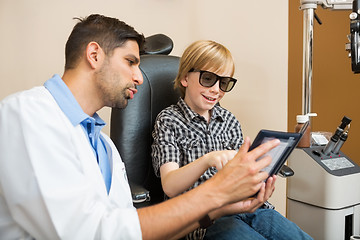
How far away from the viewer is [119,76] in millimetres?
1100

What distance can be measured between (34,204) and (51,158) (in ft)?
0.33

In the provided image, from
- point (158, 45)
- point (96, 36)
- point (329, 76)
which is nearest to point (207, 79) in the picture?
point (158, 45)

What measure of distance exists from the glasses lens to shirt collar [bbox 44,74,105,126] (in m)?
0.58

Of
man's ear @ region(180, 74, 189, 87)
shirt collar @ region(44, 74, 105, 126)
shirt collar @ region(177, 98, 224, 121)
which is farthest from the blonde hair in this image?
shirt collar @ region(44, 74, 105, 126)

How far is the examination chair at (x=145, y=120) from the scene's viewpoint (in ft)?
4.89

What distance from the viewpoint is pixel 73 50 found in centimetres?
110

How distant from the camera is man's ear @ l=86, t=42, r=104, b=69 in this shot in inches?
41.8

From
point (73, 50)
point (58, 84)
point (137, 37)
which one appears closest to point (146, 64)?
point (137, 37)

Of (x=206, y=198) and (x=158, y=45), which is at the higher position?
(x=158, y=45)

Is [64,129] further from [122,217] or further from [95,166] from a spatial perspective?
[122,217]

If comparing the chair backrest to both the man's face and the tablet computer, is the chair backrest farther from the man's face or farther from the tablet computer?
the tablet computer

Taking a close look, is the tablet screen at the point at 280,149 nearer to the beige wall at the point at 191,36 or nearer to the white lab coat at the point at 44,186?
the white lab coat at the point at 44,186

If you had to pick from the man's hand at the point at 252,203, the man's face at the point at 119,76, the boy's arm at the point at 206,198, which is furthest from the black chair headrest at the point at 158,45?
the boy's arm at the point at 206,198

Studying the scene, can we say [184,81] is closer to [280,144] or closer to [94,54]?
[94,54]
